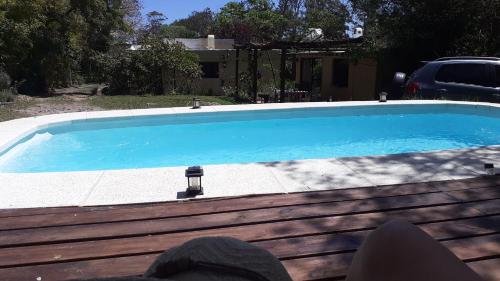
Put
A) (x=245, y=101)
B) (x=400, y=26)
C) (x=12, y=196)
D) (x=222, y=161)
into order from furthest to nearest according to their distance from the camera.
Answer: (x=245, y=101)
(x=400, y=26)
(x=222, y=161)
(x=12, y=196)

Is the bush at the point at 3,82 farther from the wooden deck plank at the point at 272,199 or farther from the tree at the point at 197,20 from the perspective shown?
the tree at the point at 197,20

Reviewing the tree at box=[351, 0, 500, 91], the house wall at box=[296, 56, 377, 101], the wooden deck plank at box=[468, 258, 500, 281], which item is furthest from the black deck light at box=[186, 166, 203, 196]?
the house wall at box=[296, 56, 377, 101]

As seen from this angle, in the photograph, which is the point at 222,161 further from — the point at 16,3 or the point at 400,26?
the point at 16,3

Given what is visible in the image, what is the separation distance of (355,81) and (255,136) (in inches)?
419

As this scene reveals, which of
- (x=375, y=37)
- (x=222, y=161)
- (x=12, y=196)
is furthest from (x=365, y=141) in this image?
(x=375, y=37)

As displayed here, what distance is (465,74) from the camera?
399 inches

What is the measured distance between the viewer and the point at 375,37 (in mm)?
16156

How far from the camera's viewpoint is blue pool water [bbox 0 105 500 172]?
757cm

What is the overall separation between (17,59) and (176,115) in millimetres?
12169

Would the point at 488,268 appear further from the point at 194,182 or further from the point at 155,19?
the point at 155,19

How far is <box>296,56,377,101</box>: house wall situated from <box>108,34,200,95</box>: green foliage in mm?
6596

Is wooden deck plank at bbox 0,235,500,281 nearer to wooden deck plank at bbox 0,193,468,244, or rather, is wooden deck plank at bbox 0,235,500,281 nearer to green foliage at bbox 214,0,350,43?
wooden deck plank at bbox 0,193,468,244

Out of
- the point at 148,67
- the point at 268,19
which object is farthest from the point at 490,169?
the point at 268,19

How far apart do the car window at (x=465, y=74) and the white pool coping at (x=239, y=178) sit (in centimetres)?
548
